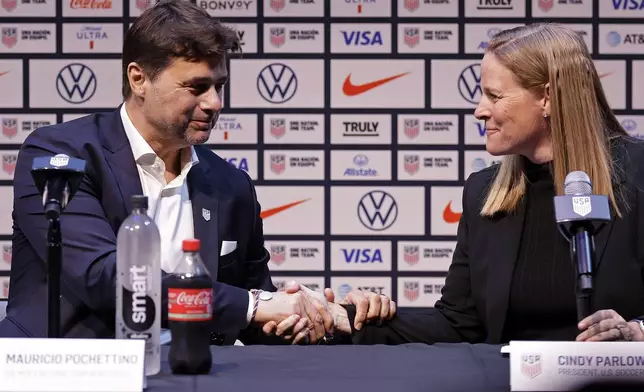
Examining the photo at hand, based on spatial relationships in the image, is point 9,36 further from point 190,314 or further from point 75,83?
point 190,314

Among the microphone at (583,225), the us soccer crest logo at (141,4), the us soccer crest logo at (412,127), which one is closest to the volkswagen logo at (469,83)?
the us soccer crest logo at (412,127)

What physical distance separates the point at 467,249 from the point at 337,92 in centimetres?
273

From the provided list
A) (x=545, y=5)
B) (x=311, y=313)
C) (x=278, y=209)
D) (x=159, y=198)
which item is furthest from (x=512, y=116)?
(x=545, y=5)

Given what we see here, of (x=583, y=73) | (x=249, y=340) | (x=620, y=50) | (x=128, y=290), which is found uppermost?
(x=620, y=50)

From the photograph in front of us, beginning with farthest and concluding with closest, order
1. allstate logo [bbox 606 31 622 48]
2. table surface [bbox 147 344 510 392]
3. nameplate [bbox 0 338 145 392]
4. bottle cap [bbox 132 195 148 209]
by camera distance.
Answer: allstate logo [bbox 606 31 622 48] → bottle cap [bbox 132 195 148 209] → table surface [bbox 147 344 510 392] → nameplate [bbox 0 338 145 392]

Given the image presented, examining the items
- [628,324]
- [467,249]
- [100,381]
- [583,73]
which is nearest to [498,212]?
[467,249]

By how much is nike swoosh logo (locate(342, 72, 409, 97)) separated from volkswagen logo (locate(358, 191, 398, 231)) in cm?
58

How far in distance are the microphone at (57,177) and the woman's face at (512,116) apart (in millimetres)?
1174

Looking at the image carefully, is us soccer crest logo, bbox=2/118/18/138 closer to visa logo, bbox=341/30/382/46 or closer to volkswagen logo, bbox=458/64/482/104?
visa logo, bbox=341/30/382/46

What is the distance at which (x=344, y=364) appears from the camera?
1606 millimetres

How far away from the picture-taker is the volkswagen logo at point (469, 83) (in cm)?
496

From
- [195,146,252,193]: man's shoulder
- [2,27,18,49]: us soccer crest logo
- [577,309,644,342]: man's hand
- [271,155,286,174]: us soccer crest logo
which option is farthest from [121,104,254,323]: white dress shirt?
[2,27,18,49]: us soccer crest logo

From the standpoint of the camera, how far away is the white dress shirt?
2213mm

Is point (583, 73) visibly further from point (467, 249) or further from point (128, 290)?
point (128, 290)
